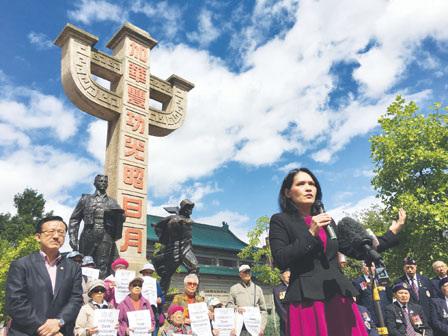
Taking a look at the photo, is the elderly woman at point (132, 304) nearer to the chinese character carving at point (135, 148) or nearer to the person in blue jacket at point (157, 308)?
the person in blue jacket at point (157, 308)

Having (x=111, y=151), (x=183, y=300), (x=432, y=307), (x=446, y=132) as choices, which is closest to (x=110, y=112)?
(x=111, y=151)

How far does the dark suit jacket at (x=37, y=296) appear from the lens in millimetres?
2955

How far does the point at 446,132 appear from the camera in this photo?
45.7 ft

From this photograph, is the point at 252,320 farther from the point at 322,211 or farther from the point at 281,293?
the point at 322,211

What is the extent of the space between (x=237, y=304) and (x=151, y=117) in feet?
20.9

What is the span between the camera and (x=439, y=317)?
5809mm

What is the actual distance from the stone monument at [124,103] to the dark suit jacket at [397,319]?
541 centimetres

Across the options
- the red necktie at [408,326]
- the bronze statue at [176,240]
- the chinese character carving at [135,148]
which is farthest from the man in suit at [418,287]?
the chinese character carving at [135,148]

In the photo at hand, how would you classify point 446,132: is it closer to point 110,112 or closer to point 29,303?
point 110,112

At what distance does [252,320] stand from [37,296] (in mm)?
3368

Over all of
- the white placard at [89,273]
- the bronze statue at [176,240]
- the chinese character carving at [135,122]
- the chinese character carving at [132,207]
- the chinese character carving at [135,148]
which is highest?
the chinese character carving at [135,122]

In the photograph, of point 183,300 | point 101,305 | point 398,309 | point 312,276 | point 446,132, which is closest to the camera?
point 312,276

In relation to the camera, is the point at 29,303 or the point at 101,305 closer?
the point at 29,303

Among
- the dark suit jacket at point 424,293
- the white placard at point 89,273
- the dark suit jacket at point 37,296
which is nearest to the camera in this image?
the dark suit jacket at point 37,296
